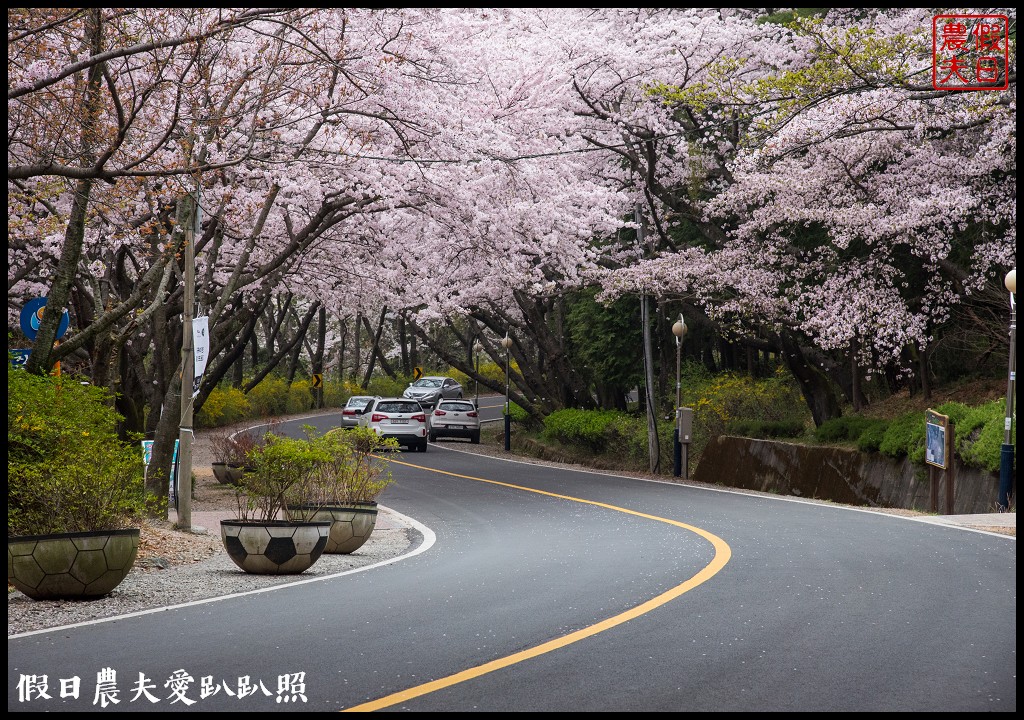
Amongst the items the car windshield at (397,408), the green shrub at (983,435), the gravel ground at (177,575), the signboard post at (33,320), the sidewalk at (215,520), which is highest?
the signboard post at (33,320)

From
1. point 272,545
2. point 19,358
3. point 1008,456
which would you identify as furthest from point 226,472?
point 1008,456

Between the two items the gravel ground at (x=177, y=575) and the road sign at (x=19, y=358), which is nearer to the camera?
the gravel ground at (x=177, y=575)

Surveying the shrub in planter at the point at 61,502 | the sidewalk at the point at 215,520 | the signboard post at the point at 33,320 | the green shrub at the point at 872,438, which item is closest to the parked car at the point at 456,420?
the green shrub at the point at 872,438

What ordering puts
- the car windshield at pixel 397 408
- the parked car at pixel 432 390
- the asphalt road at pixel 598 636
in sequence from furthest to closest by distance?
the parked car at pixel 432 390 < the car windshield at pixel 397 408 < the asphalt road at pixel 598 636

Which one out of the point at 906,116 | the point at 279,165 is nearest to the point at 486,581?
the point at 279,165

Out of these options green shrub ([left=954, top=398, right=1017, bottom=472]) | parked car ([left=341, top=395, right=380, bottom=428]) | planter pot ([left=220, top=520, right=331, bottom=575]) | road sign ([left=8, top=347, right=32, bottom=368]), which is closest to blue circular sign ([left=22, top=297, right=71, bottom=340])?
road sign ([left=8, top=347, right=32, bottom=368])

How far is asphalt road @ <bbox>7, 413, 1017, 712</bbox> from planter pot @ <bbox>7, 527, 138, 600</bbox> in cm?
121

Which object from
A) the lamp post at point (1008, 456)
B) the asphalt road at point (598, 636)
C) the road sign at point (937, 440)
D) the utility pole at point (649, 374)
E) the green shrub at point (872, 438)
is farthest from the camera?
the utility pole at point (649, 374)

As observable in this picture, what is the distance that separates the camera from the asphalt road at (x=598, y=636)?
6.28 meters

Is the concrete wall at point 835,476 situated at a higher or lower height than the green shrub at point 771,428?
lower

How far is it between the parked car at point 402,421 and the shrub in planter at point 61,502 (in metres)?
24.9

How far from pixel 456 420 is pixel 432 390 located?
667 inches

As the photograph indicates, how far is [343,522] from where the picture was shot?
46.5ft

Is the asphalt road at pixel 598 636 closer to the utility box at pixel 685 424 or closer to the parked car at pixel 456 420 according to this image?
the utility box at pixel 685 424
